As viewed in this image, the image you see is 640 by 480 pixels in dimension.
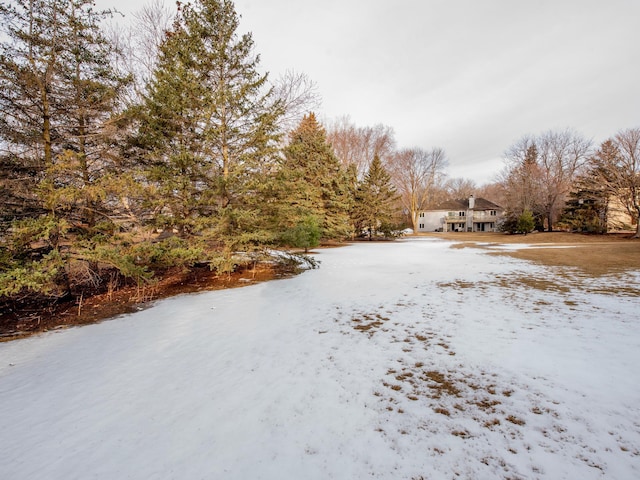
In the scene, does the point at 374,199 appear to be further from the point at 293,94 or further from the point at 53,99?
the point at 53,99

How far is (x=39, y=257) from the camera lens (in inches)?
239

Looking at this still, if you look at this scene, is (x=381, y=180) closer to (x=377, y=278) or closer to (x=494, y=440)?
(x=377, y=278)

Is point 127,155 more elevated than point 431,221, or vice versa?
point 127,155

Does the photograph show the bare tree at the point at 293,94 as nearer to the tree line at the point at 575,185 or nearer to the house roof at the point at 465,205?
the tree line at the point at 575,185

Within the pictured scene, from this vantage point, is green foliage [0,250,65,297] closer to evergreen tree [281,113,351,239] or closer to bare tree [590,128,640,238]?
evergreen tree [281,113,351,239]

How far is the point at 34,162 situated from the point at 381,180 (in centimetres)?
2504

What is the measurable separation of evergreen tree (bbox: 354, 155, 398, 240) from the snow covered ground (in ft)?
69.9

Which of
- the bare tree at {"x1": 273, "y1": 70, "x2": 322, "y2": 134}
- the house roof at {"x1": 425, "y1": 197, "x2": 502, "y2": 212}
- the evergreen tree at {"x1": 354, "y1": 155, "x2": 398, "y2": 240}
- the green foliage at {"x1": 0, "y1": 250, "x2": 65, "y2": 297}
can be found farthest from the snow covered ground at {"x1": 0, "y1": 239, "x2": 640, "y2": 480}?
the house roof at {"x1": 425, "y1": 197, "x2": 502, "y2": 212}

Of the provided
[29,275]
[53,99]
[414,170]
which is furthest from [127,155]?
[414,170]

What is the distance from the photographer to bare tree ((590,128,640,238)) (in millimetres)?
20047

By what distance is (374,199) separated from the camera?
26.3 meters

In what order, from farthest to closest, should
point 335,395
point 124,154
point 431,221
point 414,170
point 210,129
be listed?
point 431,221 → point 414,170 → point 124,154 → point 210,129 → point 335,395

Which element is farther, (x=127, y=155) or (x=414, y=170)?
(x=414, y=170)

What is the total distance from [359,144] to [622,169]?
2366 centimetres
